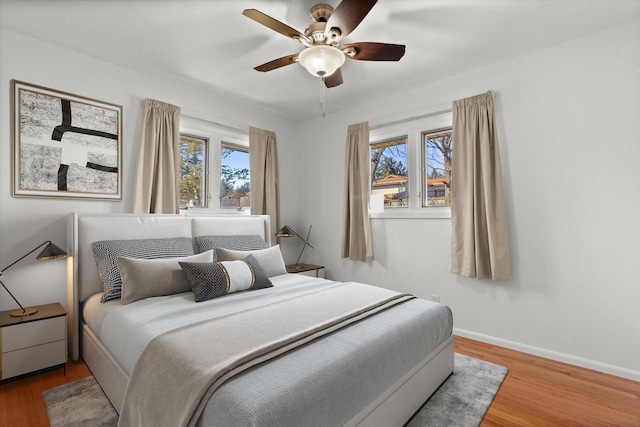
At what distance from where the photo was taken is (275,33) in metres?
2.48

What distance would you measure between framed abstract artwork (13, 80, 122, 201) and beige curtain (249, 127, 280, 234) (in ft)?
4.89

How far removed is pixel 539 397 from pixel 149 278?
9.08ft

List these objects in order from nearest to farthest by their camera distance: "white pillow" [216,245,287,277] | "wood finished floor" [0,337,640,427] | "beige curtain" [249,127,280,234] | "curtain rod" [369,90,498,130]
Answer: "wood finished floor" [0,337,640,427]
"white pillow" [216,245,287,277]
"curtain rod" [369,90,498,130]
"beige curtain" [249,127,280,234]

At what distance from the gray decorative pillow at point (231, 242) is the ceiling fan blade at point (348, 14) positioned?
2.03 metres

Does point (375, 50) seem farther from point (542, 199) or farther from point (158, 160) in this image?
point (158, 160)

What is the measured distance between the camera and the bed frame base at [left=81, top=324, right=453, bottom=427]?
150cm

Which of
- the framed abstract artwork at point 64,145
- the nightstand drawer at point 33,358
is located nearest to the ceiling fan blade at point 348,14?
the framed abstract artwork at point 64,145

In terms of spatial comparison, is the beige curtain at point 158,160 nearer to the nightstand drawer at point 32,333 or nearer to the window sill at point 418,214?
the nightstand drawer at point 32,333

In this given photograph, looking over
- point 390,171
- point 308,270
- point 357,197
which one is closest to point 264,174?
point 357,197

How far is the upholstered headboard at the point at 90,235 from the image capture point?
2.45 meters

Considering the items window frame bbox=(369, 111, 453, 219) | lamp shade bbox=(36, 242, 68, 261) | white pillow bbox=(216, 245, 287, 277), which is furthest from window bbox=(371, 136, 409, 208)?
lamp shade bbox=(36, 242, 68, 261)

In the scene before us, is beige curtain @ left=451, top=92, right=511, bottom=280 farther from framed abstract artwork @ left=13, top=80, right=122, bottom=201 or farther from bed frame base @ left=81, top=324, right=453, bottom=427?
framed abstract artwork @ left=13, top=80, right=122, bottom=201

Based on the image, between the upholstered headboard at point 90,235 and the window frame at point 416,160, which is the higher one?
the window frame at point 416,160

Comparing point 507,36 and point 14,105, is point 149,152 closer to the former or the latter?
point 14,105
